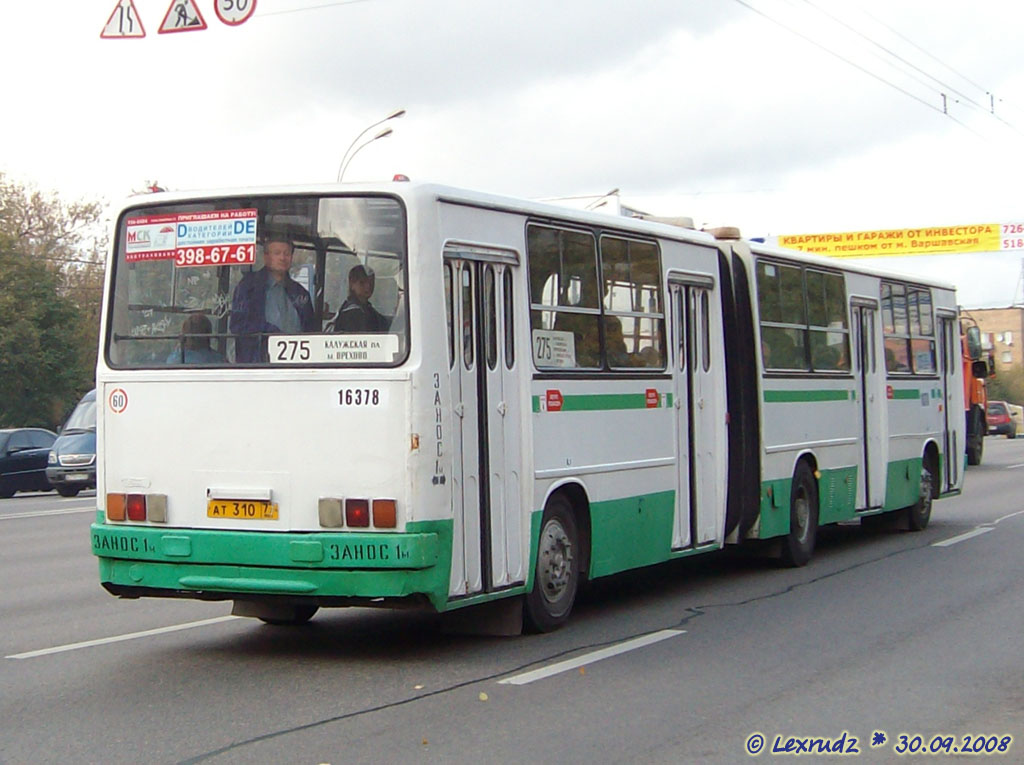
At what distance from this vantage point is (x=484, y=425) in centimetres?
913

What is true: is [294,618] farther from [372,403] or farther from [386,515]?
[372,403]

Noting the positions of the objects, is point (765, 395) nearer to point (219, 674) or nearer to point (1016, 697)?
point (1016, 697)

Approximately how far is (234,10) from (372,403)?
7423mm

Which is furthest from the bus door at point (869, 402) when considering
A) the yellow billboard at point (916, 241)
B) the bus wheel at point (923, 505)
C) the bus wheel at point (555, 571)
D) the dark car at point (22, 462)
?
the yellow billboard at point (916, 241)

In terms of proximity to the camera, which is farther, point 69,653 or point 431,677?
point 69,653

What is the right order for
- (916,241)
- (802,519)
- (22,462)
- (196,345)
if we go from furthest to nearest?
(916,241)
(22,462)
(802,519)
(196,345)

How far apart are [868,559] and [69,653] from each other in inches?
327

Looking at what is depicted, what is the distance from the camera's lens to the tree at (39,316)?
52.1 meters

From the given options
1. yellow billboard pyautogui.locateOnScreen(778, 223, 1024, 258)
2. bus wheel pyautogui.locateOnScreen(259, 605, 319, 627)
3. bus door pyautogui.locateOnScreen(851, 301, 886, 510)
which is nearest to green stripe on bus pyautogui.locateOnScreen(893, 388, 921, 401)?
bus door pyautogui.locateOnScreen(851, 301, 886, 510)

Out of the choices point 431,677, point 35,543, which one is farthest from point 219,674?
point 35,543

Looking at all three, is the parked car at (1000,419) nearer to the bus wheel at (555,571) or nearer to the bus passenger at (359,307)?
the bus wheel at (555,571)

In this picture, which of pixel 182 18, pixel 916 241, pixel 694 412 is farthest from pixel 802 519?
pixel 916 241

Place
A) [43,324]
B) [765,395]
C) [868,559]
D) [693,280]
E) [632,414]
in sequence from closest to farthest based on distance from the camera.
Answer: [632,414], [693,280], [765,395], [868,559], [43,324]

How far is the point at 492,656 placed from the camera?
9.03 metres
